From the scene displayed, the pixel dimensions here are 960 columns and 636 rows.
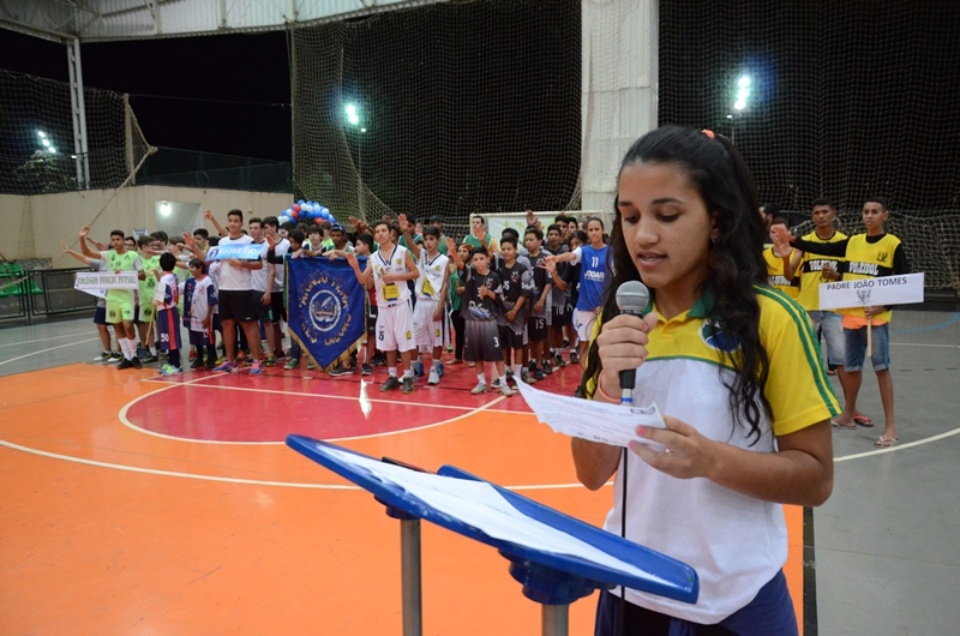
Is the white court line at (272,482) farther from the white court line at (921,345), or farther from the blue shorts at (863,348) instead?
the white court line at (921,345)

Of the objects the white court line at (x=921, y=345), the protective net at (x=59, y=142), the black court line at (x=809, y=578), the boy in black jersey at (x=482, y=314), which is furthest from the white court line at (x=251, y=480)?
the protective net at (x=59, y=142)

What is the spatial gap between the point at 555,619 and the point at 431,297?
24.2ft

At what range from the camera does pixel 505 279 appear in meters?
7.45

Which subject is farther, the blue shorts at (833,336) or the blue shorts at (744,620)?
the blue shorts at (833,336)

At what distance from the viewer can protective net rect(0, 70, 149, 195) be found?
18781 millimetres

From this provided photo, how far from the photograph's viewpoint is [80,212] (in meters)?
19.5

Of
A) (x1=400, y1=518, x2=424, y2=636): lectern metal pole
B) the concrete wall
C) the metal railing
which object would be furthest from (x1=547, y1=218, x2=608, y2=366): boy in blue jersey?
the concrete wall

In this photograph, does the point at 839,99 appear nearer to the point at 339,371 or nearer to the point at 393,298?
the point at 393,298

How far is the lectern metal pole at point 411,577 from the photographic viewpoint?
1146mm

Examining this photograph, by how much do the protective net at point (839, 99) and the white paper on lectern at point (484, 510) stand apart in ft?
52.6

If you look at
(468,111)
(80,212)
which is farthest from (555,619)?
(80,212)

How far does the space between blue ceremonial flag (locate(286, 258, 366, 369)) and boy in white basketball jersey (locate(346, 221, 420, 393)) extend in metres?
0.93

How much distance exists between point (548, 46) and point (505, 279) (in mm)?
13393

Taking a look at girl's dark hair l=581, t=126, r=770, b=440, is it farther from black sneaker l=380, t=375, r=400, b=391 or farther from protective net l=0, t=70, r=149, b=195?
protective net l=0, t=70, r=149, b=195
